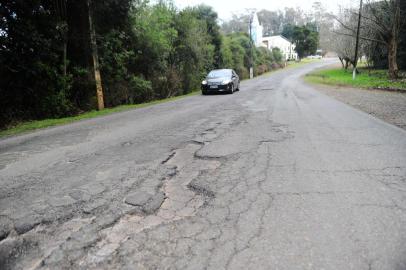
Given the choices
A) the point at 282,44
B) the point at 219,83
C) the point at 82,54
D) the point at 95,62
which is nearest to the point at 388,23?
the point at 219,83

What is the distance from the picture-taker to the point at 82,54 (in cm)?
1380

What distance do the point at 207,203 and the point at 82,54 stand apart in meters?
12.7

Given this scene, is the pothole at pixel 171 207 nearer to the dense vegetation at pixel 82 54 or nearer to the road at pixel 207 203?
the road at pixel 207 203

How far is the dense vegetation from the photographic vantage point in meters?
10.4

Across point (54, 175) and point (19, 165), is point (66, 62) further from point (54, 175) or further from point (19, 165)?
point (54, 175)

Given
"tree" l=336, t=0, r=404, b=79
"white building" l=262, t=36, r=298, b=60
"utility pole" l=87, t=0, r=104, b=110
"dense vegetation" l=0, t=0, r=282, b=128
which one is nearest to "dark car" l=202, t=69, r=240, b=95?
"dense vegetation" l=0, t=0, r=282, b=128

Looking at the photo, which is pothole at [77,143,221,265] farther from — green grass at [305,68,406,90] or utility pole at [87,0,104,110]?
green grass at [305,68,406,90]

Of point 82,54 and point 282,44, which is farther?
point 282,44

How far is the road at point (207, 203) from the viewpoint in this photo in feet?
8.16

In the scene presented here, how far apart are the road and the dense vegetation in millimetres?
5537

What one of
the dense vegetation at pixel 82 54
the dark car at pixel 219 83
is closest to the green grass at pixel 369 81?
the dark car at pixel 219 83

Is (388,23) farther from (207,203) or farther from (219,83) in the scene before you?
(207,203)

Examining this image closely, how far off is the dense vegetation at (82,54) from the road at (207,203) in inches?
218

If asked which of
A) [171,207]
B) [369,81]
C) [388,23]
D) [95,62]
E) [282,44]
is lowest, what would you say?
[171,207]
